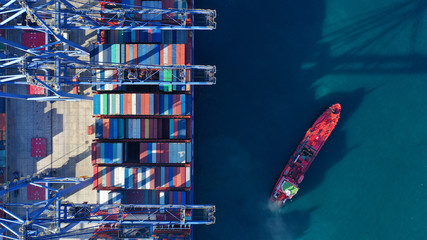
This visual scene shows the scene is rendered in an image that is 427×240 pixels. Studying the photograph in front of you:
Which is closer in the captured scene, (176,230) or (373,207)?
(176,230)

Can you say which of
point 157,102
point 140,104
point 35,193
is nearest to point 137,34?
point 140,104

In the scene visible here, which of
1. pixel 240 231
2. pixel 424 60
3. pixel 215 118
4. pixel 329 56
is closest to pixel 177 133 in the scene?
pixel 215 118

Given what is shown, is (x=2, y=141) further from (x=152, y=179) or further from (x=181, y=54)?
(x=181, y=54)

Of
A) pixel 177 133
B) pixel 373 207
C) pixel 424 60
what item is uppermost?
pixel 424 60

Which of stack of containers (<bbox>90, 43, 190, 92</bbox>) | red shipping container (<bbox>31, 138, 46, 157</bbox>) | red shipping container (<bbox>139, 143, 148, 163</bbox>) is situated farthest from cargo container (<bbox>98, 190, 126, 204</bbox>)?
stack of containers (<bbox>90, 43, 190, 92</bbox>)

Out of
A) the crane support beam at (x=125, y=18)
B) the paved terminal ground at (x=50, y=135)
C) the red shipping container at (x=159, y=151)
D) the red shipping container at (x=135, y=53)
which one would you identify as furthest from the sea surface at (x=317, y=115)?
the paved terminal ground at (x=50, y=135)

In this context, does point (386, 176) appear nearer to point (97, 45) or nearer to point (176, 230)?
point (176, 230)

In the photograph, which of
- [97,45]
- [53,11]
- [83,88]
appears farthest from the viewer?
[83,88]
